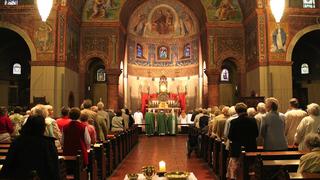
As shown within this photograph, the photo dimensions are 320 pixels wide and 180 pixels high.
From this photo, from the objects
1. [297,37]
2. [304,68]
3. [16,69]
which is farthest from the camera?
[304,68]

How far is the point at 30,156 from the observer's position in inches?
186

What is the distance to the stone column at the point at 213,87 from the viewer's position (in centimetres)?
2498

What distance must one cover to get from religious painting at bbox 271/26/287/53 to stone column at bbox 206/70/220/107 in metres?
5.49

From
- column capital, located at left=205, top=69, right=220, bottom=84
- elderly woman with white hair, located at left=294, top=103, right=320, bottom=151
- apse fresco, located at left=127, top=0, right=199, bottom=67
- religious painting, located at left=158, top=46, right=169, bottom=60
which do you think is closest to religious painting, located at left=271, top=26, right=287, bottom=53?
column capital, located at left=205, top=69, right=220, bottom=84

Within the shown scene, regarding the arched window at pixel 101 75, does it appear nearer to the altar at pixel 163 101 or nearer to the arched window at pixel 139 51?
the altar at pixel 163 101

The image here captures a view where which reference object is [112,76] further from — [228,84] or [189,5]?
[228,84]

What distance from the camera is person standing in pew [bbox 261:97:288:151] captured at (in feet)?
25.0

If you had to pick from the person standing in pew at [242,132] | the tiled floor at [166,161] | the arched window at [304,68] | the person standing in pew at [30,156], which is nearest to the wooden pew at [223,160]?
the tiled floor at [166,161]

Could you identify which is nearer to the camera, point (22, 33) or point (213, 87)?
point (22, 33)

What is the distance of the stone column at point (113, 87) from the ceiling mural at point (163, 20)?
1006 cm

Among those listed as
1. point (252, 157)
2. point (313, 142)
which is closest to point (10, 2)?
point (252, 157)

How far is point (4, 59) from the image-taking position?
25359 millimetres

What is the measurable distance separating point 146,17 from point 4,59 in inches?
585

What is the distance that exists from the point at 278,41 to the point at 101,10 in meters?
12.7
